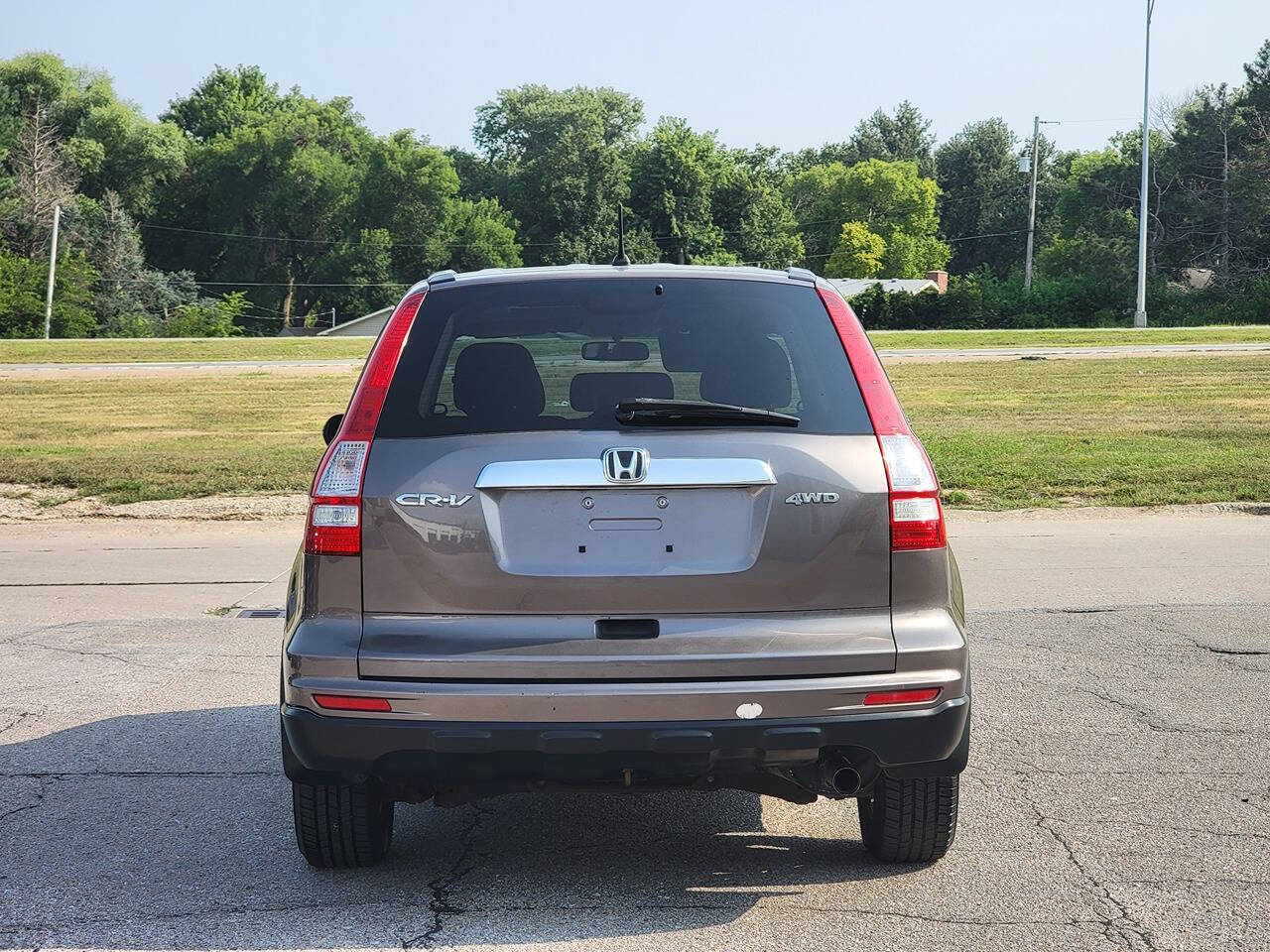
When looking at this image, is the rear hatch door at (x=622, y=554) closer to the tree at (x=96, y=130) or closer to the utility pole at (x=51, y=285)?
the utility pole at (x=51, y=285)

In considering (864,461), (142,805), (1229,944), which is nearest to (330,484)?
(864,461)

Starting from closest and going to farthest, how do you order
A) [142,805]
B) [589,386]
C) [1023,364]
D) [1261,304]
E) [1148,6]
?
[589,386], [142,805], [1023,364], [1148,6], [1261,304]

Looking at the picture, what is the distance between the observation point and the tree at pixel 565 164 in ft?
309

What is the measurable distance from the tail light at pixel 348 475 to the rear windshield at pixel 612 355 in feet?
0.13

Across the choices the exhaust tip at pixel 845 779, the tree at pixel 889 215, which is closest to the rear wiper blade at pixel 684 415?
the exhaust tip at pixel 845 779

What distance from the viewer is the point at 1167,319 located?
60750 mm

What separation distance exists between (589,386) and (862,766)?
1.22 m

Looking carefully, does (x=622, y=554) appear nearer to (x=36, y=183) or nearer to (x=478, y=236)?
(x=36, y=183)

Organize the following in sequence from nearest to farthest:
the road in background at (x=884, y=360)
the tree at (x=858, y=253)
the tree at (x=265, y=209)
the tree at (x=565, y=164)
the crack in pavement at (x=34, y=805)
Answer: the crack in pavement at (x=34, y=805) → the road in background at (x=884, y=360) → the tree at (x=265, y=209) → the tree at (x=565, y=164) → the tree at (x=858, y=253)

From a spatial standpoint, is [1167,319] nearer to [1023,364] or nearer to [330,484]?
[1023,364]

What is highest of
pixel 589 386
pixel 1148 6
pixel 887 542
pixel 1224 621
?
pixel 1148 6

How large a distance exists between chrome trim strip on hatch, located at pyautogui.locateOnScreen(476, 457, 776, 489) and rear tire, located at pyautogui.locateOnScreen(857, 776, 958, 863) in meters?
1.05

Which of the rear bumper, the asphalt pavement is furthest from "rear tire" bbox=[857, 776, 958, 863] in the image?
the rear bumper

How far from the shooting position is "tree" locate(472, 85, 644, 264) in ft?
309
